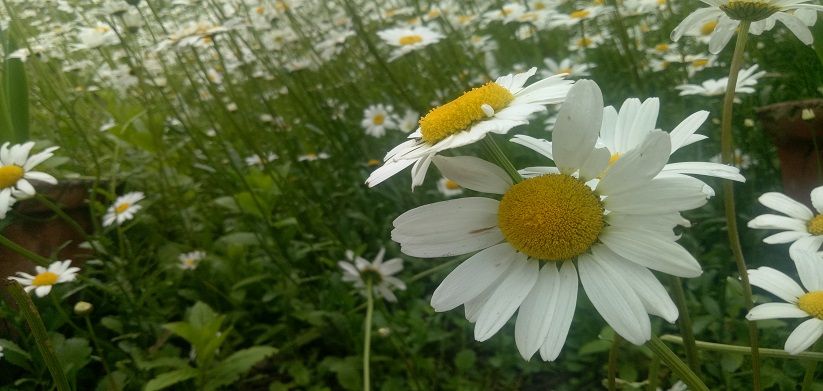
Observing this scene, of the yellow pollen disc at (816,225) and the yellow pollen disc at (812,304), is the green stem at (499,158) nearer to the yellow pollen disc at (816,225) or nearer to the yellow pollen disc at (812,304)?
the yellow pollen disc at (812,304)

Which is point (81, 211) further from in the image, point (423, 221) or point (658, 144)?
point (658, 144)

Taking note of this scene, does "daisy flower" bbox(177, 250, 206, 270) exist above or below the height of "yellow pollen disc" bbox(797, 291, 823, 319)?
below

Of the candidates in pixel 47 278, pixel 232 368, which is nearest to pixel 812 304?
pixel 232 368

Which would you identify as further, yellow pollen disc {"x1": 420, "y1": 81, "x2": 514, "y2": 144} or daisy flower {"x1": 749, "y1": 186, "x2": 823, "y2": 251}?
daisy flower {"x1": 749, "y1": 186, "x2": 823, "y2": 251}

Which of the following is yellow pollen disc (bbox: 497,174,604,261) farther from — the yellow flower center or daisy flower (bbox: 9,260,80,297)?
daisy flower (bbox: 9,260,80,297)

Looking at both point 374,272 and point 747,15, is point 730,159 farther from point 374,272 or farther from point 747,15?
point 374,272

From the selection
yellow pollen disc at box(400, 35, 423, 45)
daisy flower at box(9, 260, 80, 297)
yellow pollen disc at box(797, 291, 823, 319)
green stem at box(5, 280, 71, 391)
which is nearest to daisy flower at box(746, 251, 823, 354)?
yellow pollen disc at box(797, 291, 823, 319)

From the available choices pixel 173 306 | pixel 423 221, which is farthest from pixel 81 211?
pixel 423 221

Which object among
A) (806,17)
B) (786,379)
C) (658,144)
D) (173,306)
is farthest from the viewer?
(173,306)
